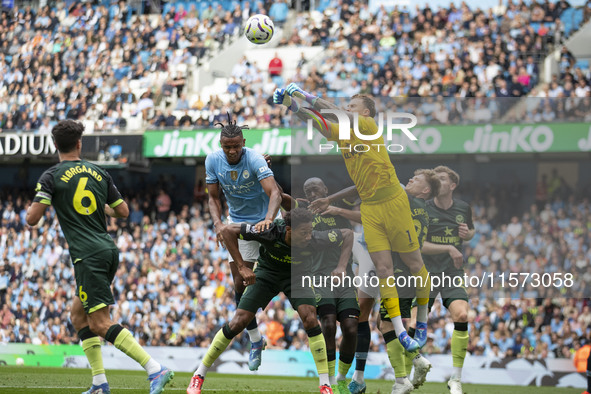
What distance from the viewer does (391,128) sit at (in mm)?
10023

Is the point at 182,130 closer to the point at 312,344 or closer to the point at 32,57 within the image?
the point at 32,57

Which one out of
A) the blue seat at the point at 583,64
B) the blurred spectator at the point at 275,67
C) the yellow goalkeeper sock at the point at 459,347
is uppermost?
the blurred spectator at the point at 275,67

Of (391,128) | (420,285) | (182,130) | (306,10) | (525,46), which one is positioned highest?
(306,10)

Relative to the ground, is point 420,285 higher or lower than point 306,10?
lower

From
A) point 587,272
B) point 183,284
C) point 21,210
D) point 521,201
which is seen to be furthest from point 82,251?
point 21,210

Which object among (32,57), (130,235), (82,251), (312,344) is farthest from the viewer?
(32,57)

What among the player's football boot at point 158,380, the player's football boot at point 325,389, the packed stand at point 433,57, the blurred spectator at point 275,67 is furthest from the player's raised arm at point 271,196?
the blurred spectator at point 275,67

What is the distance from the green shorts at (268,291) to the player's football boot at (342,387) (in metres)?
1.23

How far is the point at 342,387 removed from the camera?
1000 cm

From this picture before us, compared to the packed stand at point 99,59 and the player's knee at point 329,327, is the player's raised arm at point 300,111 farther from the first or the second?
the packed stand at point 99,59

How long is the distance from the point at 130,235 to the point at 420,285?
1425 cm

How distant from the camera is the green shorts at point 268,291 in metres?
9.23

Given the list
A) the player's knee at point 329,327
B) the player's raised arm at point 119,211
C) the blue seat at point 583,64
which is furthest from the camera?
the blue seat at point 583,64

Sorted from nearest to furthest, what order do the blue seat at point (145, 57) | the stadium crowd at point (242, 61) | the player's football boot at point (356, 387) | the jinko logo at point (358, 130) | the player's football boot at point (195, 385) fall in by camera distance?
the player's football boot at point (195, 385)
the jinko logo at point (358, 130)
the player's football boot at point (356, 387)
the stadium crowd at point (242, 61)
the blue seat at point (145, 57)
